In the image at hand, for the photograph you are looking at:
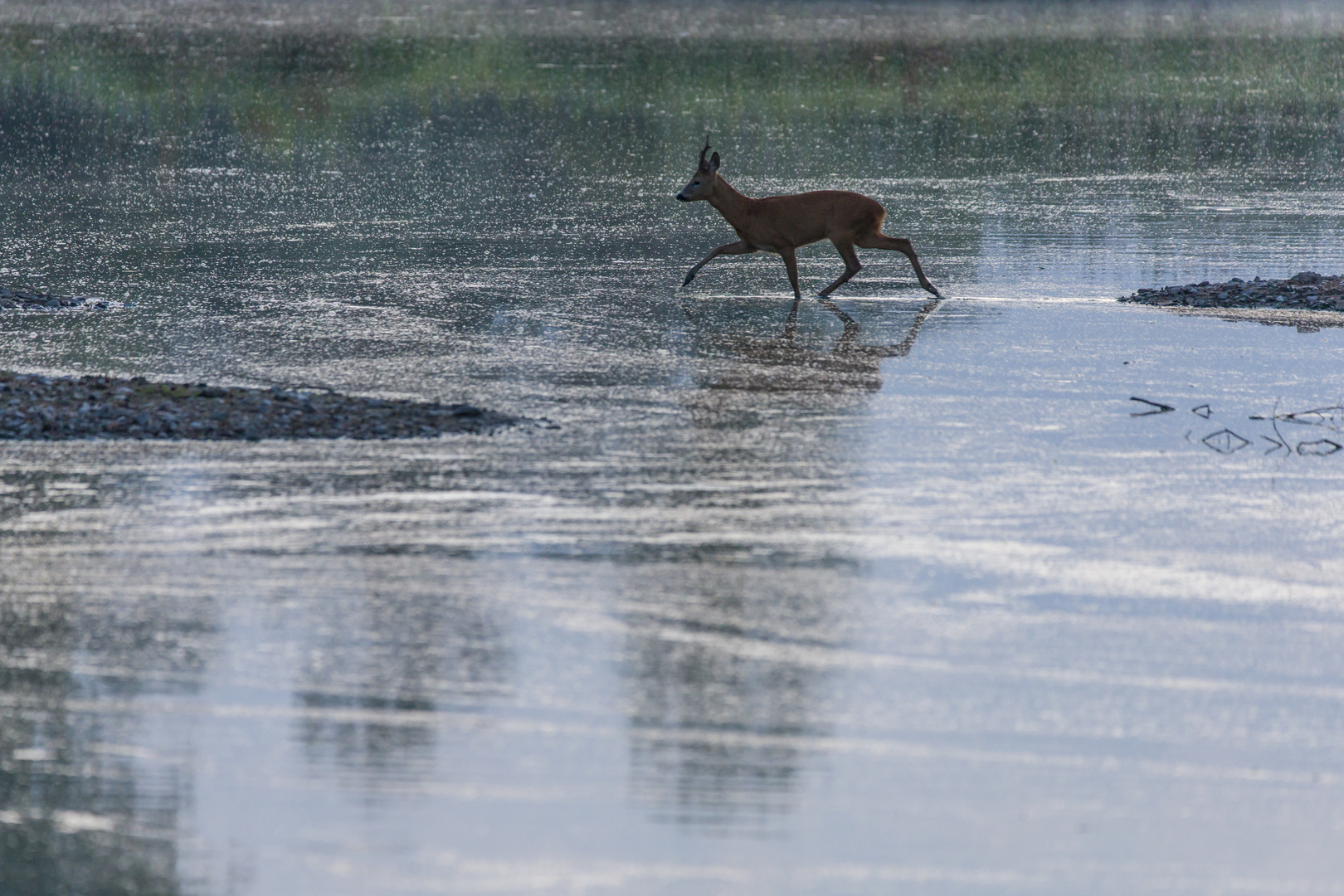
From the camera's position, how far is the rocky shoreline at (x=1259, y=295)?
51.4ft

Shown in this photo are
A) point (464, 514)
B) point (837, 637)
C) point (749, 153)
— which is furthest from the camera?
point (749, 153)

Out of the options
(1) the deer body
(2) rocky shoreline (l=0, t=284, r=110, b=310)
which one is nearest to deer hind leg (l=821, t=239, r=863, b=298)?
(1) the deer body

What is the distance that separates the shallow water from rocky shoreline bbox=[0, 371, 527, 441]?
33 cm

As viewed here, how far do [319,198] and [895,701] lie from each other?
700 inches

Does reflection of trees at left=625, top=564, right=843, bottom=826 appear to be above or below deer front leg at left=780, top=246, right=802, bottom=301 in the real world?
below

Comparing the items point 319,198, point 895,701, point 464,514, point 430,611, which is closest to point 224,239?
point 319,198

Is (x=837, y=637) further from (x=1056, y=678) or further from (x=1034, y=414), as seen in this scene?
(x=1034, y=414)

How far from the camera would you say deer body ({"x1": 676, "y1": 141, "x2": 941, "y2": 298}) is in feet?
53.8

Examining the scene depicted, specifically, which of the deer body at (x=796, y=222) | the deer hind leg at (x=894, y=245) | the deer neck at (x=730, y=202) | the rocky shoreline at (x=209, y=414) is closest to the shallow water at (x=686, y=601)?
the deer hind leg at (x=894, y=245)

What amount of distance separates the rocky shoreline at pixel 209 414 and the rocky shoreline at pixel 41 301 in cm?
406

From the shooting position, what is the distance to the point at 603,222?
846 inches

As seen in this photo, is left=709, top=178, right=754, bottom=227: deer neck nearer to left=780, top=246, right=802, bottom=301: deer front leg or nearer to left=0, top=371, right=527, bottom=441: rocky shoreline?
left=780, top=246, right=802, bottom=301: deer front leg

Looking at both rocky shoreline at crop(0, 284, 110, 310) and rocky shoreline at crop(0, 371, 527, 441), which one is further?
rocky shoreline at crop(0, 284, 110, 310)

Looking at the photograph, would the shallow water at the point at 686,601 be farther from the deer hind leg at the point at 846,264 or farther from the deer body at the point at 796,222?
the deer body at the point at 796,222
